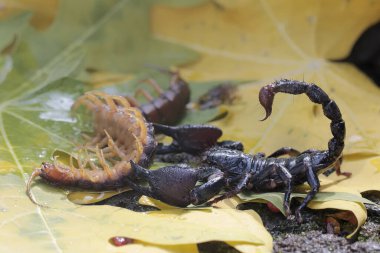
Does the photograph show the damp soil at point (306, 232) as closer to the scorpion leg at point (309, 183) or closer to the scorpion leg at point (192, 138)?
the scorpion leg at point (309, 183)

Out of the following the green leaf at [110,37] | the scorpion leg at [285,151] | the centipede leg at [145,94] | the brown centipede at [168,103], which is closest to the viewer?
the scorpion leg at [285,151]

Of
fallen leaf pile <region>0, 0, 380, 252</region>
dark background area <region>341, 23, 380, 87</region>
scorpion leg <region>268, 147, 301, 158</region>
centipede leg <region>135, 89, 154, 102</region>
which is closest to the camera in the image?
fallen leaf pile <region>0, 0, 380, 252</region>

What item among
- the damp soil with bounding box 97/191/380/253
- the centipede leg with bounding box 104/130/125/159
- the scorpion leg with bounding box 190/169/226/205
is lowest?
the damp soil with bounding box 97/191/380/253

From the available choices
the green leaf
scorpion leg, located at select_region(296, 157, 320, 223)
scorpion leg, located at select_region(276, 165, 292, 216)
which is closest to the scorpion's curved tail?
scorpion leg, located at select_region(296, 157, 320, 223)

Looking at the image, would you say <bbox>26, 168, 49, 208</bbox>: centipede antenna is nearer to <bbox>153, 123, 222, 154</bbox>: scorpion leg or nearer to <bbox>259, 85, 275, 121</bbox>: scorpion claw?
<bbox>153, 123, 222, 154</bbox>: scorpion leg

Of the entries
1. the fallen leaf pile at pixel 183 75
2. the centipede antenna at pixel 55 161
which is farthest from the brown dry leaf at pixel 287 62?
the centipede antenna at pixel 55 161

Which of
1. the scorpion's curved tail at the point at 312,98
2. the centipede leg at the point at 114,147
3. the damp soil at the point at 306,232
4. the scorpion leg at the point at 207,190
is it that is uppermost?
the scorpion's curved tail at the point at 312,98

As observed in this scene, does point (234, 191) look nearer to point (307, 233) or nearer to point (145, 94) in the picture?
point (307, 233)

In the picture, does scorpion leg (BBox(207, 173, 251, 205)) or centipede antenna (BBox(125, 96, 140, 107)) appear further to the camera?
centipede antenna (BBox(125, 96, 140, 107))
